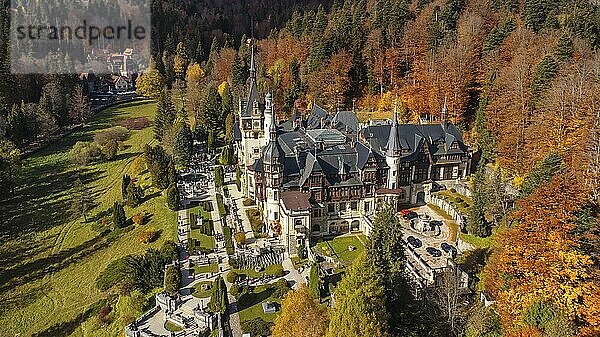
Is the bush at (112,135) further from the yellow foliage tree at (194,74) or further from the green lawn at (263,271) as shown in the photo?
the green lawn at (263,271)

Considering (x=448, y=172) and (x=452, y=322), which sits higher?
(x=448, y=172)

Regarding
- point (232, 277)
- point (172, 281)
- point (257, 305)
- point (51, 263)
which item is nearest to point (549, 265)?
point (257, 305)

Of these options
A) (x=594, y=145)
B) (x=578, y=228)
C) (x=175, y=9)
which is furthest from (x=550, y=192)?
(x=175, y=9)

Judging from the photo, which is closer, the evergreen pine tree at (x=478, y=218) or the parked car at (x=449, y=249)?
the parked car at (x=449, y=249)

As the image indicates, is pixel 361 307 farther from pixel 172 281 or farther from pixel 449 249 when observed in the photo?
pixel 449 249

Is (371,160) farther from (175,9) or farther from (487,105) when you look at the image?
(175,9)

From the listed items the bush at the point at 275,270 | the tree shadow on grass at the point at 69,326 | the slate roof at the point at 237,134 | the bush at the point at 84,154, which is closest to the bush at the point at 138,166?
the bush at the point at 84,154
